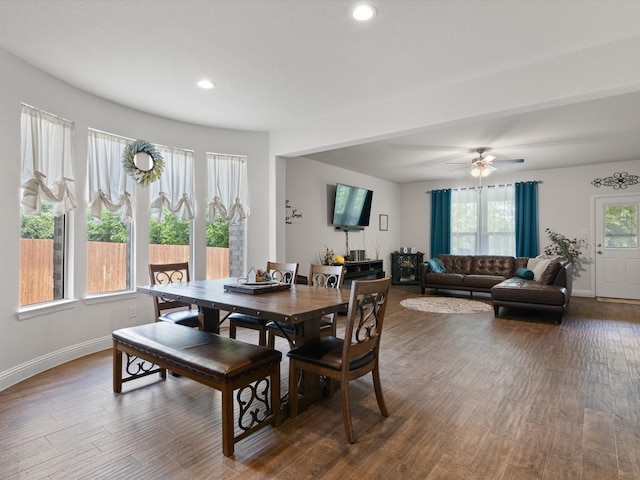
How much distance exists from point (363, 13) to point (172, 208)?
3.14m

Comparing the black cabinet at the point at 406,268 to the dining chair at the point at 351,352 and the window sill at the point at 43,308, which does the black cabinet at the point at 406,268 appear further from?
the window sill at the point at 43,308

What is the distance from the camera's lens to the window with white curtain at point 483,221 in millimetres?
7977

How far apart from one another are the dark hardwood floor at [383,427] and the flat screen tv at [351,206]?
3937 mm

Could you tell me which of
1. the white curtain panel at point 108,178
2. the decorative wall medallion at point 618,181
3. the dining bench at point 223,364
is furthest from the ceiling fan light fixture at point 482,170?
the white curtain panel at point 108,178

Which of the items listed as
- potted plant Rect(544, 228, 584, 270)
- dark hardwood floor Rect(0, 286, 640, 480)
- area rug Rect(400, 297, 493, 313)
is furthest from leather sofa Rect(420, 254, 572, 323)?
dark hardwood floor Rect(0, 286, 640, 480)

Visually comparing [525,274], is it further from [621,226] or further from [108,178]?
[108,178]

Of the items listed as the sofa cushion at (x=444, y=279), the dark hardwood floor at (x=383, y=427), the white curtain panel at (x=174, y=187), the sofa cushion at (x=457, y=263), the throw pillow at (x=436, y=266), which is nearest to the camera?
the dark hardwood floor at (x=383, y=427)

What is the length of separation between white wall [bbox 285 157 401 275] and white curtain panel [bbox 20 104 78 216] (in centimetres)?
325

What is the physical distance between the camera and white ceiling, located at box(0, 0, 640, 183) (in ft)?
7.62

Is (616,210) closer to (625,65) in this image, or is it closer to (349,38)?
(625,65)

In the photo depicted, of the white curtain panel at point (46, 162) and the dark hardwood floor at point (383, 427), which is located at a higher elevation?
the white curtain panel at point (46, 162)

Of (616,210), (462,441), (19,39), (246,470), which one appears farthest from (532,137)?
(19,39)

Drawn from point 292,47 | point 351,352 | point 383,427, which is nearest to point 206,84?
point 292,47

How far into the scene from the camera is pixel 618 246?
6.89 m
